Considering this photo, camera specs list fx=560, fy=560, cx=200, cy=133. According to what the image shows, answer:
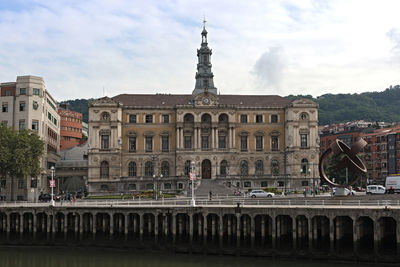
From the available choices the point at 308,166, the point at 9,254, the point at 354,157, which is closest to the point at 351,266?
the point at 354,157

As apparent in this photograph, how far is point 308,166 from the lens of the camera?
12338 centimetres

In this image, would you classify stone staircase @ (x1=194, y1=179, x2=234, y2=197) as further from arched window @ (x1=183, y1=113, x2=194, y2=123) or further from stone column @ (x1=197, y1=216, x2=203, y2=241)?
stone column @ (x1=197, y1=216, x2=203, y2=241)

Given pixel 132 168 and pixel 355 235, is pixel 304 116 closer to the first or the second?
pixel 132 168

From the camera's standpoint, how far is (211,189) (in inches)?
4277

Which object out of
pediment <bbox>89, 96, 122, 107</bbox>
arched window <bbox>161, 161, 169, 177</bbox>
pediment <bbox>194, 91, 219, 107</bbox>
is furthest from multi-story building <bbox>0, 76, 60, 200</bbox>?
pediment <bbox>194, 91, 219, 107</bbox>

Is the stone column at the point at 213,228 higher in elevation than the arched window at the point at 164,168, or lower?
lower

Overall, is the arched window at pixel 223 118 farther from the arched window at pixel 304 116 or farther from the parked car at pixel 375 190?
the parked car at pixel 375 190

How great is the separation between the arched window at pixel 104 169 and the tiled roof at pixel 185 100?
13742 mm

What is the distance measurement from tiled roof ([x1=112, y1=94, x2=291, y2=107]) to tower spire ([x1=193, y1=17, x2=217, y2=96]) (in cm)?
495

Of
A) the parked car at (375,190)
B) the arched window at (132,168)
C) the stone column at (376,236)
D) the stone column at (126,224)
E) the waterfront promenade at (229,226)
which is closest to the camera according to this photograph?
the stone column at (376,236)

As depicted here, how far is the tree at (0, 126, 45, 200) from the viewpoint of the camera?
9075 centimetres

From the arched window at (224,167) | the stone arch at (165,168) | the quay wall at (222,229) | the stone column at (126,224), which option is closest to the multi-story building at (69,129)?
the stone arch at (165,168)

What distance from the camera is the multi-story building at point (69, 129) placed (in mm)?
164125

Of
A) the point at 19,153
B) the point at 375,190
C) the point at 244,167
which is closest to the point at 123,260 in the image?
the point at 19,153
